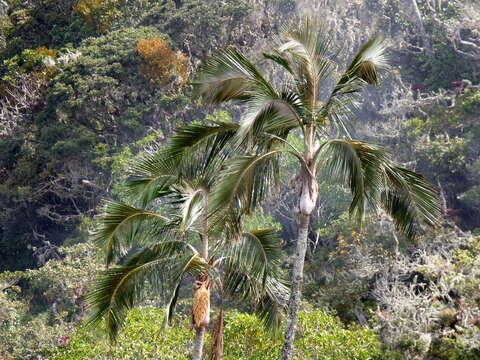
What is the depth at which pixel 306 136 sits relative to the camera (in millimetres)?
7746

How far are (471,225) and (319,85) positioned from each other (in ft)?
49.3

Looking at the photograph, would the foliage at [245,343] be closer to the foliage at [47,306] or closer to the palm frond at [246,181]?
the palm frond at [246,181]

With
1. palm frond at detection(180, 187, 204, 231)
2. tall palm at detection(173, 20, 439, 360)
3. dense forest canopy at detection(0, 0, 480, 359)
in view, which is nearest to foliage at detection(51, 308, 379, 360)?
dense forest canopy at detection(0, 0, 480, 359)

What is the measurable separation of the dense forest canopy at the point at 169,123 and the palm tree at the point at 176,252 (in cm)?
777

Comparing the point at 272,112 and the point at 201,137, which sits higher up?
the point at 272,112

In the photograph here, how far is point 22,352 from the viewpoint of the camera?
60.9 feet

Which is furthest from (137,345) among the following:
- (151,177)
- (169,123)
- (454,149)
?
(169,123)

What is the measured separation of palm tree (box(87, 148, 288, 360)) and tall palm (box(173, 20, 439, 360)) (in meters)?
0.44

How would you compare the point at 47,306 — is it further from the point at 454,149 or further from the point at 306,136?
the point at 306,136

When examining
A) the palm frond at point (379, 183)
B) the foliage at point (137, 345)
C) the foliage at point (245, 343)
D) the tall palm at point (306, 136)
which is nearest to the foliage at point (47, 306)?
the foliage at point (137, 345)

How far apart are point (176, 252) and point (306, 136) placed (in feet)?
6.92

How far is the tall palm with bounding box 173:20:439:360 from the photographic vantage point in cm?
708

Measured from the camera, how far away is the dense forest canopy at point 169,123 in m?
18.8

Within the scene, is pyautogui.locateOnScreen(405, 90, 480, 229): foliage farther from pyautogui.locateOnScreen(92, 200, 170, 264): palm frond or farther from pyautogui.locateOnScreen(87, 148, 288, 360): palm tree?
pyautogui.locateOnScreen(92, 200, 170, 264): palm frond
